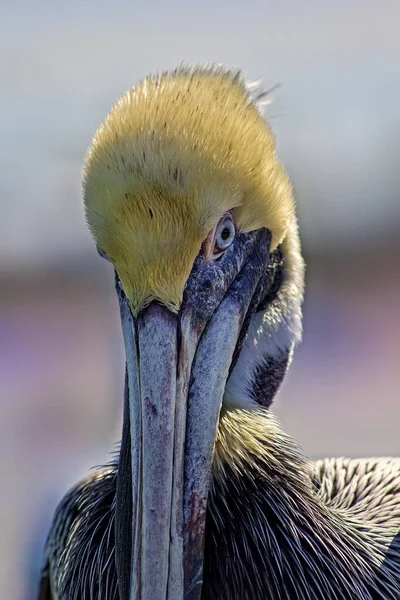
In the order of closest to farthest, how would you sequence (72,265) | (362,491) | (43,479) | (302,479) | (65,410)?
(302,479), (362,491), (43,479), (65,410), (72,265)

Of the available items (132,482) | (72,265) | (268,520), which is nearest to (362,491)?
(268,520)

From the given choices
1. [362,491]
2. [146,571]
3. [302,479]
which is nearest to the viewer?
[146,571]

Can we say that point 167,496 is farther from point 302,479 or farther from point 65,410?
point 65,410

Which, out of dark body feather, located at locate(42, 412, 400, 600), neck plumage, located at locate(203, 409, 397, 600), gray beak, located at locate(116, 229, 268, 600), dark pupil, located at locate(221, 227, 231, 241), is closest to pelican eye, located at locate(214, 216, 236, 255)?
dark pupil, located at locate(221, 227, 231, 241)

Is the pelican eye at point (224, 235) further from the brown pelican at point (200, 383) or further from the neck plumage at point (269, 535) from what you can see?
the neck plumage at point (269, 535)

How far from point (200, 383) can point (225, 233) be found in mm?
440

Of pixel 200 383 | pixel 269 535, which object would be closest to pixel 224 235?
pixel 200 383

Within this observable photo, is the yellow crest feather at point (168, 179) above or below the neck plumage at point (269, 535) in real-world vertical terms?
above

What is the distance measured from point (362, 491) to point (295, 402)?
5.11 m

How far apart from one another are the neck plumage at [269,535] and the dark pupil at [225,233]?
0.50m

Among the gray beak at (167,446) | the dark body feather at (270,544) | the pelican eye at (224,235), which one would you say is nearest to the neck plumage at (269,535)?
the dark body feather at (270,544)

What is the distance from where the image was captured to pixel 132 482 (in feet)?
8.50

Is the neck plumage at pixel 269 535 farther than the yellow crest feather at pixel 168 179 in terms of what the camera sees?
Yes

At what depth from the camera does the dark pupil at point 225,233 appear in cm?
277
